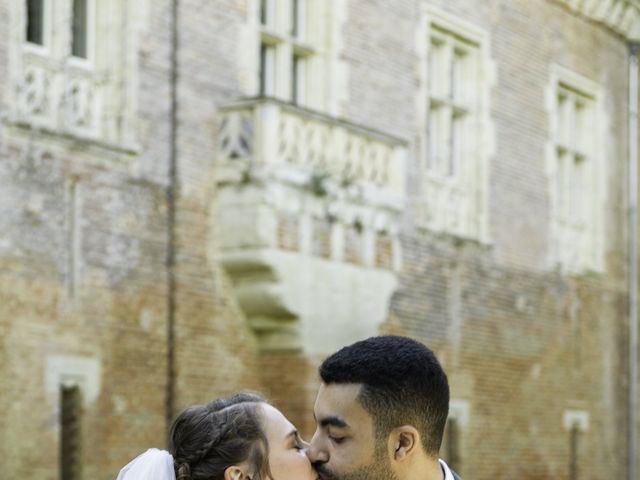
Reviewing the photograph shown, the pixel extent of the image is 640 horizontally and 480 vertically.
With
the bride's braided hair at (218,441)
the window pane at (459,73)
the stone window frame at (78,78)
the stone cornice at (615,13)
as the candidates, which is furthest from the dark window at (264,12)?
the bride's braided hair at (218,441)

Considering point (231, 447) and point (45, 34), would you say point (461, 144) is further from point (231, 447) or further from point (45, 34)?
point (231, 447)

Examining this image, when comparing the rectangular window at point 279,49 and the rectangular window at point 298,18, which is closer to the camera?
the rectangular window at point 279,49

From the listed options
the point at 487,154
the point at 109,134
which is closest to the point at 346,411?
the point at 109,134

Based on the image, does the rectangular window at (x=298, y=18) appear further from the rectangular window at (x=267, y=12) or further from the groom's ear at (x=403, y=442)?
the groom's ear at (x=403, y=442)

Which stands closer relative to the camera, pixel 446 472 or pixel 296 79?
pixel 446 472

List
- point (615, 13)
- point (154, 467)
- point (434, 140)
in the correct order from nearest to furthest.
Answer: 1. point (154, 467)
2. point (434, 140)
3. point (615, 13)

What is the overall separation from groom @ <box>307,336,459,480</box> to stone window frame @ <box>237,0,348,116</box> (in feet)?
34.6

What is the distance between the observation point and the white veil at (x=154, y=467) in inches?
203

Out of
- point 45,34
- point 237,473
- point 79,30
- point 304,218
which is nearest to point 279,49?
point 304,218

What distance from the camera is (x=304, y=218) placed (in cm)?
1441

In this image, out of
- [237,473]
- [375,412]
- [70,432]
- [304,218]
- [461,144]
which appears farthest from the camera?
[461,144]

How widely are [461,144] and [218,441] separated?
45.0 feet

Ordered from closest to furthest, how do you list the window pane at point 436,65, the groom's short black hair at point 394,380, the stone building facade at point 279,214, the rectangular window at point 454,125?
the groom's short black hair at point 394,380, the stone building facade at point 279,214, the rectangular window at point 454,125, the window pane at point 436,65

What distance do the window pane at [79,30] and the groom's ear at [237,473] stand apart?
854 cm
